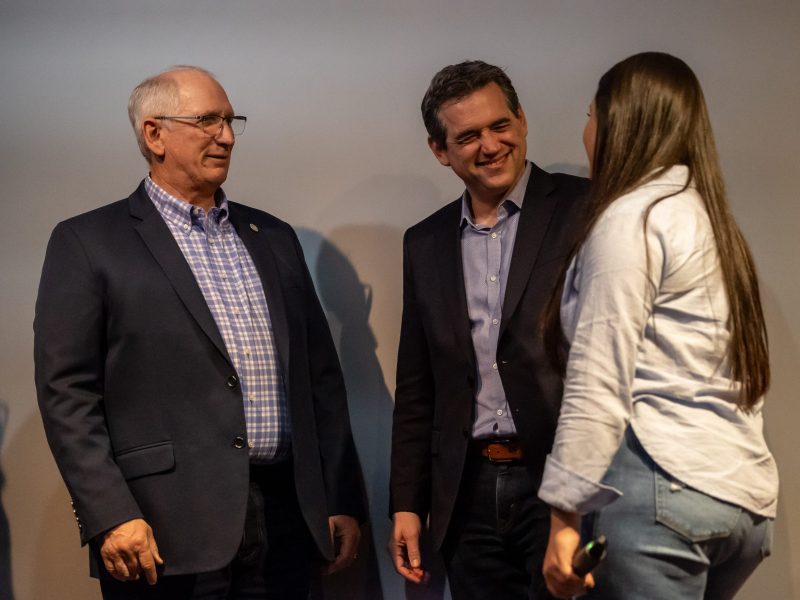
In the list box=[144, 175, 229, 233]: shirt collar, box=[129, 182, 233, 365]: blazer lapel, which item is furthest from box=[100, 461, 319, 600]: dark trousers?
box=[144, 175, 229, 233]: shirt collar

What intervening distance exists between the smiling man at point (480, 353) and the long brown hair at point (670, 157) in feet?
1.79

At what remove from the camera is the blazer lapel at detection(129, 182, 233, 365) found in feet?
7.86

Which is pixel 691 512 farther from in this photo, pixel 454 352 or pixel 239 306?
pixel 239 306

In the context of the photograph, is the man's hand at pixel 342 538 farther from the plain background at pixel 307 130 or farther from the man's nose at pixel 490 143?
the man's nose at pixel 490 143

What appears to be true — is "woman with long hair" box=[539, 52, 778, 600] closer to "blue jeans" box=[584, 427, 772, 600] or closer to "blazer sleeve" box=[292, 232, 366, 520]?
"blue jeans" box=[584, 427, 772, 600]

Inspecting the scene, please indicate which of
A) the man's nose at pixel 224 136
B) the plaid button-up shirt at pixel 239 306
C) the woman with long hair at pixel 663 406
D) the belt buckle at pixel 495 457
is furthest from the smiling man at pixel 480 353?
the woman with long hair at pixel 663 406

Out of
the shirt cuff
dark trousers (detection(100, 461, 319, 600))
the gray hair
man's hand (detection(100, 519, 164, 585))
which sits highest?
the gray hair

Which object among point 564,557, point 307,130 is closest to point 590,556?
point 564,557

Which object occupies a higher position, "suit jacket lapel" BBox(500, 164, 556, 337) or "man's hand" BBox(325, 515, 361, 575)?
"suit jacket lapel" BBox(500, 164, 556, 337)

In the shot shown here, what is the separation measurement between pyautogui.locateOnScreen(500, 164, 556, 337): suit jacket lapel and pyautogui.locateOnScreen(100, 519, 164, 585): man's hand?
3.04 ft

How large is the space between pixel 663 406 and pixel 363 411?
151 cm

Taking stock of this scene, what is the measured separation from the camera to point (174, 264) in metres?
2.44

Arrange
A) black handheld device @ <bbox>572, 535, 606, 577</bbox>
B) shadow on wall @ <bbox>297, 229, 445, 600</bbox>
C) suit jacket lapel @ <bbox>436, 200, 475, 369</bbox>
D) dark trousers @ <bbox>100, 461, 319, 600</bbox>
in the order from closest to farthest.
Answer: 1. black handheld device @ <bbox>572, 535, 606, 577</bbox>
2. dark trousers @ <bbox>100, 461, 319, 600</bbox>
3. suit jacket lapel @ <bbox>436, 200, 475, 369</bbox>
4. shadow on wall @ <bbox>297, 229, 445, 600</bbox>

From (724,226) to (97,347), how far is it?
4.66 feet
